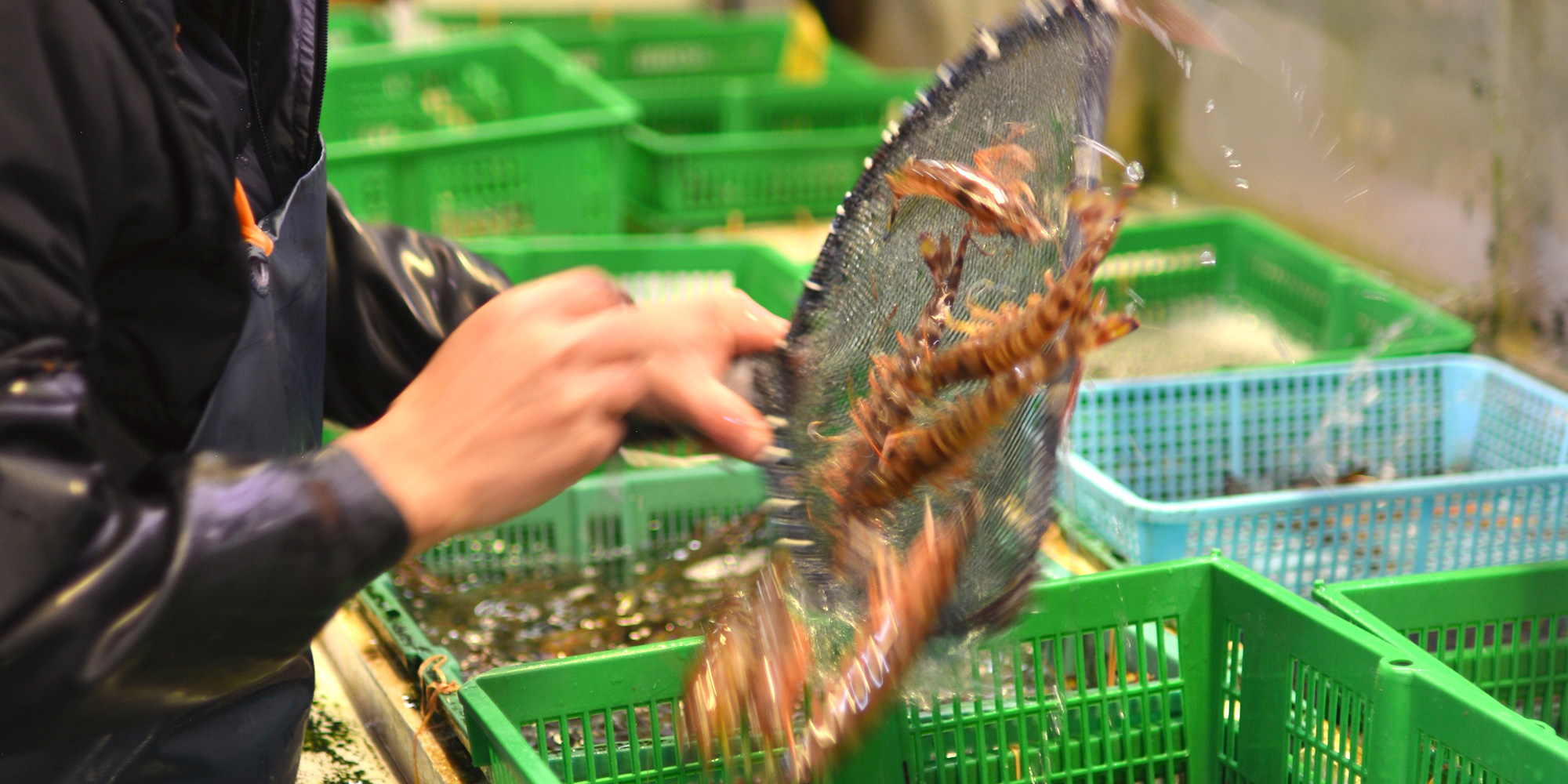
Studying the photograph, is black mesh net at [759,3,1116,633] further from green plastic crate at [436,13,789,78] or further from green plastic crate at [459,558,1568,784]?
green plastic crate at [436,13,789,78]

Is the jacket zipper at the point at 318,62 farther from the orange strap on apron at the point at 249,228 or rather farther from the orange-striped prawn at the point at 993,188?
the orange-striped prawn at the point at 993,188

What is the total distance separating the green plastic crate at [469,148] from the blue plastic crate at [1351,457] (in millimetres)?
1692

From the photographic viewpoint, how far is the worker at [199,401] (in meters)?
0.80

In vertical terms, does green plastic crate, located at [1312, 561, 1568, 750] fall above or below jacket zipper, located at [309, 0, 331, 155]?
below

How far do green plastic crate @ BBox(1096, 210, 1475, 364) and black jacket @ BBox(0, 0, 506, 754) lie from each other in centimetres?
214

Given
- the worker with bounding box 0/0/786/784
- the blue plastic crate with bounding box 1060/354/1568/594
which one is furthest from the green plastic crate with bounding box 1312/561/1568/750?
the worker with bounding box 0/0/786/784

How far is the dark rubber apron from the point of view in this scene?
104 cm

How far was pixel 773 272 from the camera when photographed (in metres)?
2.79

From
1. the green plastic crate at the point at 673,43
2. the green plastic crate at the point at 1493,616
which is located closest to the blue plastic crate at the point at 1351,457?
the green plastic crate at the point at 1493,616

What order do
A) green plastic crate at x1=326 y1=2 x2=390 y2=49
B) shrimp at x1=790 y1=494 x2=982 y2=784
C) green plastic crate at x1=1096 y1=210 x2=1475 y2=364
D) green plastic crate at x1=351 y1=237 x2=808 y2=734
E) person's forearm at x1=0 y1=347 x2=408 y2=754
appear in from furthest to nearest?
green plastic crate at x1=326 y1=2 x2=390 y2=49, green plastic crate at x1=1096 y1=210 x2=1475 y2=364, green plastic crate at x1=351 y1=237 x2=808 y2=734, shrimp at x1=790 y1=494 x2=982 y2=784, person's forearm at x1=0 y1=347 x2=408 y2=754

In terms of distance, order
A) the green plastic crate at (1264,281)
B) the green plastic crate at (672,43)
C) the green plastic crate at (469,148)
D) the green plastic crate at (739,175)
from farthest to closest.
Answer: the green plastic crate at (672,43)
the green plastic crate at (739,175)
the green plastic crate at (469,148)
the green plastic crate at (1264,281)

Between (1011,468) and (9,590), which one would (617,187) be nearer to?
(1011,468)

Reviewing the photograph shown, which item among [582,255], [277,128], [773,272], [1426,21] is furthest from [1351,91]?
[277,128]

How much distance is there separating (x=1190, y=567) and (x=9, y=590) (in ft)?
4.00
